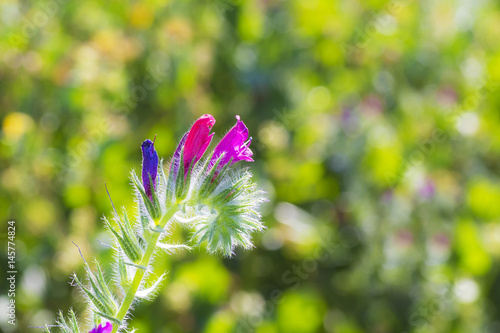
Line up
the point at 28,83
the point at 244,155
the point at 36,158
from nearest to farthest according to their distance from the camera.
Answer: the point at 244,155 → the point at 36,158 → the point at 28,83

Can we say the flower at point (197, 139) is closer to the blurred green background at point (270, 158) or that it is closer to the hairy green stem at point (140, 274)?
the hairy green stem at point (140, 274)

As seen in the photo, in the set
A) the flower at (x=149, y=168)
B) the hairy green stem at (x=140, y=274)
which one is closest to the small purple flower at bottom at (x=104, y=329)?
the hairy green stem at (x=140, y=274)

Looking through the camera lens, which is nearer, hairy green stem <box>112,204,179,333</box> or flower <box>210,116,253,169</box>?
hairy green stem <box>112,204,179,333</box>

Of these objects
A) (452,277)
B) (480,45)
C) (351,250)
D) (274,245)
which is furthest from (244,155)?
(480,45)

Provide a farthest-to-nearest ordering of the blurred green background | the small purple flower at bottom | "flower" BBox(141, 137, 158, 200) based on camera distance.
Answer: the blurred green background
"flower" BBox(141, 137, 158, 200)
the small purple flower at bottom

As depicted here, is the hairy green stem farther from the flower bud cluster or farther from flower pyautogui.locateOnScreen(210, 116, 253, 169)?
flower pyautogui.locateOnScreen(210, 116, 253, 169)

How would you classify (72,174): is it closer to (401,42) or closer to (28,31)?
(28,31)

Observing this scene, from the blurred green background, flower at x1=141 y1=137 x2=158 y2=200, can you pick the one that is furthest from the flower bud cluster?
the blurred green background
